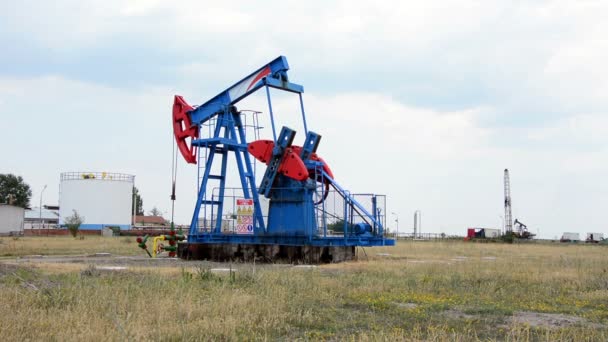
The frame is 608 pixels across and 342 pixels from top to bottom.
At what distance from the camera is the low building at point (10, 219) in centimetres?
6781

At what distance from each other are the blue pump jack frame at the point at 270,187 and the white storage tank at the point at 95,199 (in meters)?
50.9

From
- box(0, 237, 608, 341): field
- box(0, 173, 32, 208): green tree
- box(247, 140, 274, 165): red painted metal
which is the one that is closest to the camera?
box(0, 237, 608, 341): field

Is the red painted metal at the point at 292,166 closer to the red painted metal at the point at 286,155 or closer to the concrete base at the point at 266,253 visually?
the red painted metal at the point at 286,155

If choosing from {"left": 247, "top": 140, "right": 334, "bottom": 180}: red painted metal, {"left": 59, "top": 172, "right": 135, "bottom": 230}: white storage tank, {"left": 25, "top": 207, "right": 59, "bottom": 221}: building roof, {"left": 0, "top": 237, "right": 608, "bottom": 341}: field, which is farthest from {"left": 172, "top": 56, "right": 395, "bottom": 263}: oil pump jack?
{"left": 25, "top": 207, "right": 59, "bottom": 221}: building roof

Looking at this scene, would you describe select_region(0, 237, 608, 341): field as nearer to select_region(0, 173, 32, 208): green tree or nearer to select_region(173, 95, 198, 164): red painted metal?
select_region(173, 95, 198, 164): red painted metal

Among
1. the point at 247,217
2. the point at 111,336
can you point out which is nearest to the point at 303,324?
the point at 111,336

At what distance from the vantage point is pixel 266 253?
1875cm

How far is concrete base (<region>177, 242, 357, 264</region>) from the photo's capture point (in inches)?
705

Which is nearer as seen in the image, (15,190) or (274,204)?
(274,204)

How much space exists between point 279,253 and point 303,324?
11541 millimetres

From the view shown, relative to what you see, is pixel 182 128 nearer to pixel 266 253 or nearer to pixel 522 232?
pixel 266 253

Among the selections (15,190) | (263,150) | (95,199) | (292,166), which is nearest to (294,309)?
(292,166)

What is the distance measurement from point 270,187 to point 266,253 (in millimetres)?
1963

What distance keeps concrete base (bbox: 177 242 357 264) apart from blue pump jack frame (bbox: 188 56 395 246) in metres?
0.22
